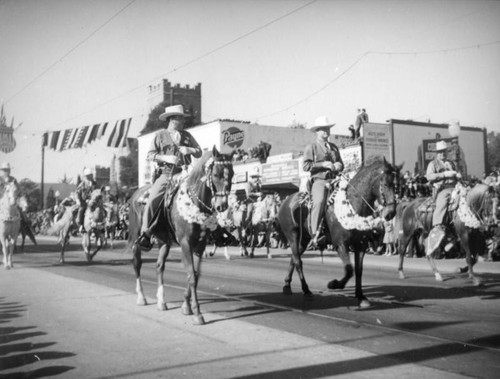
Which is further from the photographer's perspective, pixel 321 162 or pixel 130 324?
pixel 321 162

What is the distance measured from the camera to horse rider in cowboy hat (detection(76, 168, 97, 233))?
1811cm

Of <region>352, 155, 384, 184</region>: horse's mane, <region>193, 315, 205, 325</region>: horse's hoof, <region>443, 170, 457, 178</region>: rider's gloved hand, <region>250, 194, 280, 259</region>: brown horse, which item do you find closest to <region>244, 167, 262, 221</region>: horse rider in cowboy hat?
<region>250, 194, 280, 259</region>: brown horse

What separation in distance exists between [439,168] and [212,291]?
623cm

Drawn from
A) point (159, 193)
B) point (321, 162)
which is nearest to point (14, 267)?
point (159, 193)

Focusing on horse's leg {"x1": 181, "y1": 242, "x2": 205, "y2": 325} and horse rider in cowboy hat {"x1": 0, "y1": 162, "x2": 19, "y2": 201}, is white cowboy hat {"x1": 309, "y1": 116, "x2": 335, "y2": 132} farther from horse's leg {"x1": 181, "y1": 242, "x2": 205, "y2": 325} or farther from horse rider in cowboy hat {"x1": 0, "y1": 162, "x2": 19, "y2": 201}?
horse rider in cowboy hat {"x1": 0, "y1": 162, "x2": 19, "y2": 201}

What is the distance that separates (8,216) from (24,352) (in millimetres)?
10823

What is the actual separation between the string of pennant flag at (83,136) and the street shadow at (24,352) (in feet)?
61.7

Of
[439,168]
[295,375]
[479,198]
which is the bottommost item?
[295,375]

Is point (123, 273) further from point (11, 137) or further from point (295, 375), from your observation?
point (295, 375)

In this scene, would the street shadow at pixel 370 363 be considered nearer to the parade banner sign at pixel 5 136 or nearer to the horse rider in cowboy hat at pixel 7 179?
the parade banner sign at pixel 5 136

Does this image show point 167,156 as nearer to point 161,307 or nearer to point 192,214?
point 192,214

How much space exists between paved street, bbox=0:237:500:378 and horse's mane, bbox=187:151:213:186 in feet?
7.09

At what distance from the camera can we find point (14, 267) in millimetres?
16344

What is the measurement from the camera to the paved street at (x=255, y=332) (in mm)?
5207
